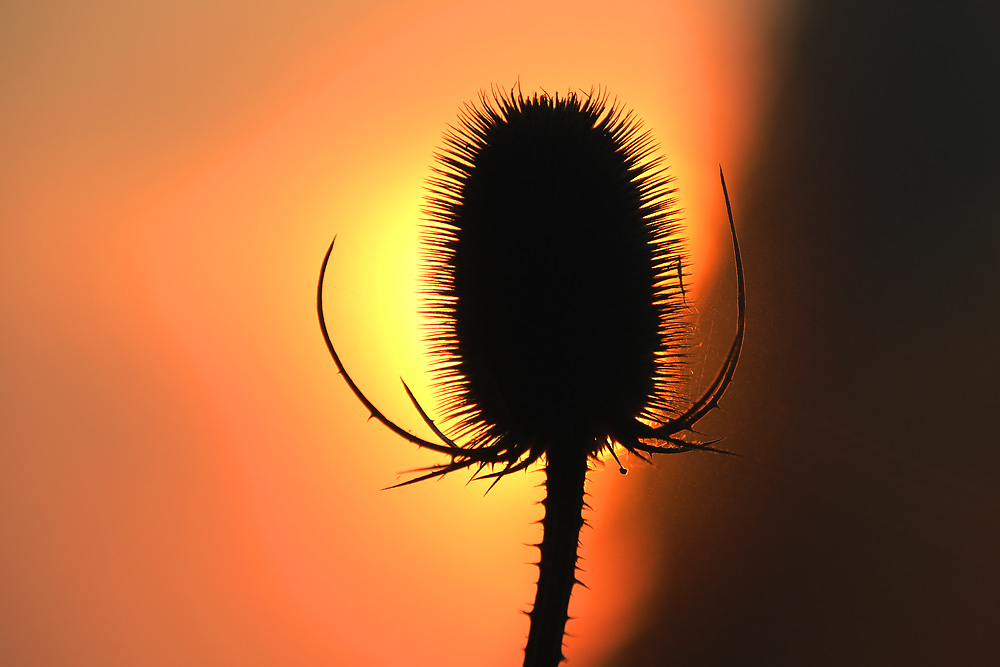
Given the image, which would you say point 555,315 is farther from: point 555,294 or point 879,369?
Result: point 879,369

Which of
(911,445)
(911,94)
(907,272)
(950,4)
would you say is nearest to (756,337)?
(907,272)

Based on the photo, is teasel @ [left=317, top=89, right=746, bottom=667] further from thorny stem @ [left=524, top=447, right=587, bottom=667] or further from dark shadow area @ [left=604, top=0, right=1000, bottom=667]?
dark shadow area @ [left=604, top=0, right=1000, bottom=667]

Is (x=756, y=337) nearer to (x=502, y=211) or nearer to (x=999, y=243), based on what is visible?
(x=999, y=243)

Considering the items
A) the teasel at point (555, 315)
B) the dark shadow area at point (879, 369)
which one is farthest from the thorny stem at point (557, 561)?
the dark shadow area at point (879, 369)

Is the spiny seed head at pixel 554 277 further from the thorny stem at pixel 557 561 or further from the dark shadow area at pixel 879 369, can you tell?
the dark shadow area at pixel 879 369

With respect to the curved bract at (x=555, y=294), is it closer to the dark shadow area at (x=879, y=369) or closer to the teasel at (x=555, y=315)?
the teasel at (x=555, y=315)

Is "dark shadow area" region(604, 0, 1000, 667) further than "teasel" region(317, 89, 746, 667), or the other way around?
"dark shadow area" region(604, 0, 1000, 667)

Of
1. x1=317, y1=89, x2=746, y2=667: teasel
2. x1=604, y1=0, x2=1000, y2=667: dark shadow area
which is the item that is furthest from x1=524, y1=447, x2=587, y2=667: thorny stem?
x1=604, y1=0, x2=1000, y2=667: dark shadow area

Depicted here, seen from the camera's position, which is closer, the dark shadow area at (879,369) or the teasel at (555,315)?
the teasel at (555,315)

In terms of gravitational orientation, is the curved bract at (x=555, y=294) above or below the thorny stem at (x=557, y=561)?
above
